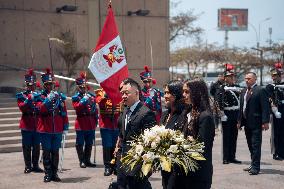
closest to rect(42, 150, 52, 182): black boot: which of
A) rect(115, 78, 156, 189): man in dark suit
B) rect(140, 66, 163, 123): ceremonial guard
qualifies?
rect(140, 66, 163, 123): ceremonial guard

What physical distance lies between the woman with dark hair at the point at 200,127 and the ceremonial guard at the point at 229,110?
251 inches

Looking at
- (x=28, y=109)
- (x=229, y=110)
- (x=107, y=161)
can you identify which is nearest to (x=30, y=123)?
(x=28, y=109)

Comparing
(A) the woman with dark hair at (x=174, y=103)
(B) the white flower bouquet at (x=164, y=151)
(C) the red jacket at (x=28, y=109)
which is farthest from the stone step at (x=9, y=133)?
(B) the white flower bouquet at (x=164, y=151)

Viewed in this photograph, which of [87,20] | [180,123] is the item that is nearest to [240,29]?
[87,20]

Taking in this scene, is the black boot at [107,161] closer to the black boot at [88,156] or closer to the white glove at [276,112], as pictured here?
the black boot at [88,156]

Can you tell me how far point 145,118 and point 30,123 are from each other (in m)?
5.51

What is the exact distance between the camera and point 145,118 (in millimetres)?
6188

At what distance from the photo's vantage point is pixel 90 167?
37.0 ft

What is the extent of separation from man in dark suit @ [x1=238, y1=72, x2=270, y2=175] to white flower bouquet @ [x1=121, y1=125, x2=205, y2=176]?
17.5 ft

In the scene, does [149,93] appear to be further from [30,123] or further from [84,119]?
[30,123]

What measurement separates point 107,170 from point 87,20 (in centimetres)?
1582

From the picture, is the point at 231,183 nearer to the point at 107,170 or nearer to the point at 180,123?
the point at 107,170

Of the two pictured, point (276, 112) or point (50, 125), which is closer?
point (50, 125)

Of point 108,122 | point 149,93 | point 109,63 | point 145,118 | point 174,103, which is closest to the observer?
point 174,103
